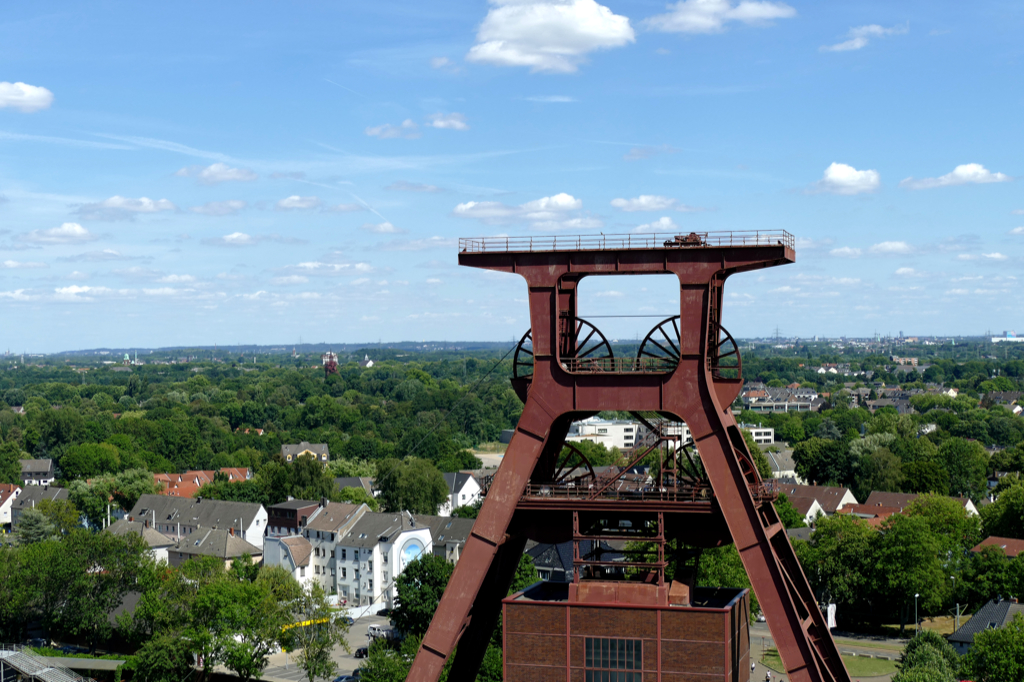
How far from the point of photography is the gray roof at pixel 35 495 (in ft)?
436

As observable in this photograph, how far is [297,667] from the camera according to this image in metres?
73.3

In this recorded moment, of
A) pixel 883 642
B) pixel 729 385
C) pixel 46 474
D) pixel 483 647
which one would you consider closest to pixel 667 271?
A: pixel 729 385

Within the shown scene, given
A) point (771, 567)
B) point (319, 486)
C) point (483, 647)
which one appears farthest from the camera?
point (319, 486)

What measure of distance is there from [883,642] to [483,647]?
53.9m

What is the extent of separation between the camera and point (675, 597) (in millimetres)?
31766

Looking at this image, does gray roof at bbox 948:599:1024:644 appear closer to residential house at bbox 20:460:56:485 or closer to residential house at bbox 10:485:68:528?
residential house at bbox 10:485:68:528

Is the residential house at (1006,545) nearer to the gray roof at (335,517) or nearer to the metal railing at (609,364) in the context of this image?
the gray roof at (335,517)

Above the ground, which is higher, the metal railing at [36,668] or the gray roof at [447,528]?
the gray roof at [447,528]

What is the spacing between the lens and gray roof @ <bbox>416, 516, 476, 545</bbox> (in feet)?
319

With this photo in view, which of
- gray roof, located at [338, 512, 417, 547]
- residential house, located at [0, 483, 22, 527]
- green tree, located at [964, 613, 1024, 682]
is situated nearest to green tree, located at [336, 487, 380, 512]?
gray roof, located at [338, 512, 417, 547]

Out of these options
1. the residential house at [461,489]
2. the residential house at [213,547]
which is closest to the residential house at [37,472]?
the residential house at [461,489]

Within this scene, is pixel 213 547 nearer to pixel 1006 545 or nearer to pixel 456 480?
pixel 456 480

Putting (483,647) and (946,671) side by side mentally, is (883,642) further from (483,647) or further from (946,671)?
(483,647)

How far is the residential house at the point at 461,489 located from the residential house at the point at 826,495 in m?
37.1
